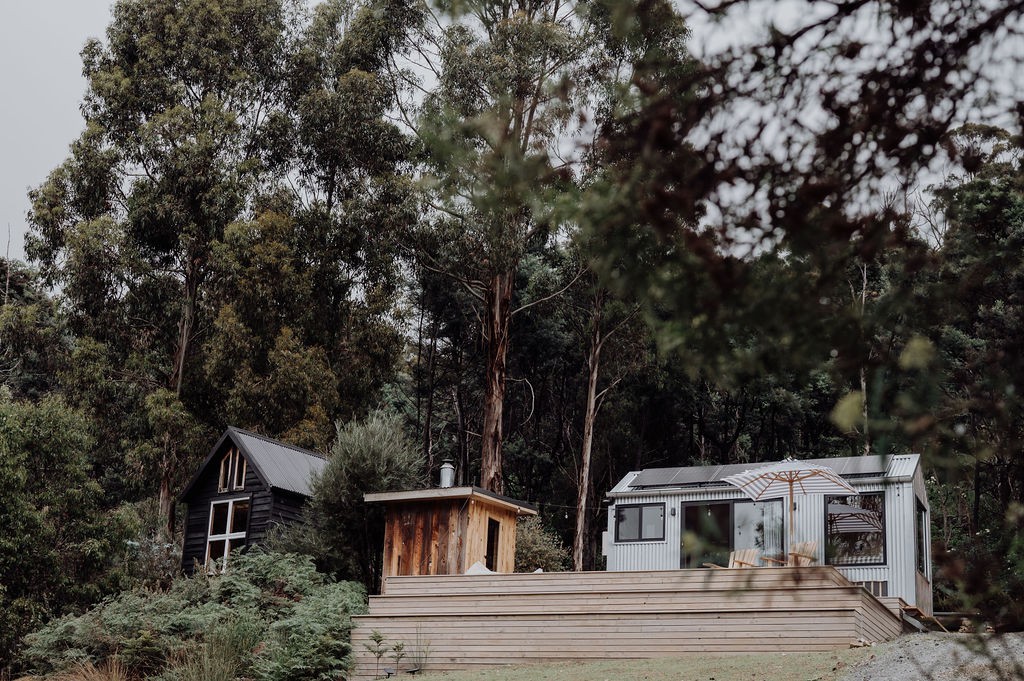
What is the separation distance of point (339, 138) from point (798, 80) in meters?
22.6

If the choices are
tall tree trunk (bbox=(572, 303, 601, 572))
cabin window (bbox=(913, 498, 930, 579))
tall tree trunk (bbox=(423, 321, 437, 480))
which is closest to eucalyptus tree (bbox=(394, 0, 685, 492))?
tall tree trunk (bbox=(572, 303, 601, 572))

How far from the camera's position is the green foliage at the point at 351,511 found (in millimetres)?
15086

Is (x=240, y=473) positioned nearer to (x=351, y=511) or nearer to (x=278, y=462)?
(x=278, y=462)

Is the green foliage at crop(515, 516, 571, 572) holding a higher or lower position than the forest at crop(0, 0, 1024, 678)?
lower

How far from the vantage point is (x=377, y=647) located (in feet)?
38.5

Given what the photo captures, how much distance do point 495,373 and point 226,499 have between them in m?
6.43

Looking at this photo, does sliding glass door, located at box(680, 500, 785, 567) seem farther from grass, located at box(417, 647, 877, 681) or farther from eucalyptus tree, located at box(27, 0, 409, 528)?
eucalyptus tree, located at box(27, 0, 409, 528)

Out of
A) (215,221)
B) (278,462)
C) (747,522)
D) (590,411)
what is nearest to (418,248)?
(215,221)

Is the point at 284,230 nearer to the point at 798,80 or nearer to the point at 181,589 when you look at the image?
the point at 181,589

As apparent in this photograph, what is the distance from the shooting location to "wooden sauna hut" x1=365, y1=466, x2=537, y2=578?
14.2 meters

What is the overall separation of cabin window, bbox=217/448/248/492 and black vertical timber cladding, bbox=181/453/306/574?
0.09m

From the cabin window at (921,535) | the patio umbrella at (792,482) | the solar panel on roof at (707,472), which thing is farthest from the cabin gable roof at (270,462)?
the cabin window at (921,535)

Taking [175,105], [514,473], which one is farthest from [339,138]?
[514,473]

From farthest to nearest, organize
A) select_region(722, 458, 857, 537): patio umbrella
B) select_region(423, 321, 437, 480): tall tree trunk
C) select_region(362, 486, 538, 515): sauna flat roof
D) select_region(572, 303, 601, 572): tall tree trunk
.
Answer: select_region(423, 321, 437, 480): tall tree trunk → select_region(572, 303, 601, 572): tall tree trunk → select_region(362, 486, 538, 515): sauna flat roof → select_region(722, 458, 857, 537): patio umbrella
